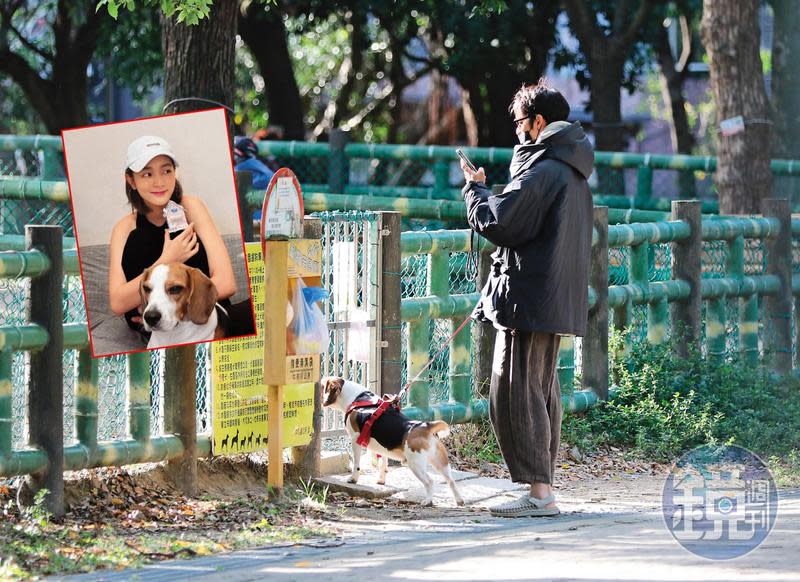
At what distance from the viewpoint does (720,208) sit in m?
13.5

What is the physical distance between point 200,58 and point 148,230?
4.21m

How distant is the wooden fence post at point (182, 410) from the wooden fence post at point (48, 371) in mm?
688

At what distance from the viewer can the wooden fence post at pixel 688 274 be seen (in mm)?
10086

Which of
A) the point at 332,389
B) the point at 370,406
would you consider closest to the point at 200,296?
the point at 332,389

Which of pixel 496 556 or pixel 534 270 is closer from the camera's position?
pixel 496 556

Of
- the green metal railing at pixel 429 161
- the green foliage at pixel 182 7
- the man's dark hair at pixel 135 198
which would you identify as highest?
the green foliage at pixel 182 7

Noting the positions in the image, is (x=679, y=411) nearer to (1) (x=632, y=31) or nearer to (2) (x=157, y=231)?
(2) (x=157, y=231)

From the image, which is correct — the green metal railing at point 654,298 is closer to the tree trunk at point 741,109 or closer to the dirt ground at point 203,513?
the dirt ground at point 203,513

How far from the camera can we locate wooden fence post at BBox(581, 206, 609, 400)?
366 inches

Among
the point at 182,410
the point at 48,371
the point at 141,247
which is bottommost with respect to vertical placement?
the point at 182,410

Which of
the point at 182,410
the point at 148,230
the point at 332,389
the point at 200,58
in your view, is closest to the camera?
the point at 148,230

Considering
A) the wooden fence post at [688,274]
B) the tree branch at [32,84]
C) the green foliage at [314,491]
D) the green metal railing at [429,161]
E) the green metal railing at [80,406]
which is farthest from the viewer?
the tree branch at [32,84]

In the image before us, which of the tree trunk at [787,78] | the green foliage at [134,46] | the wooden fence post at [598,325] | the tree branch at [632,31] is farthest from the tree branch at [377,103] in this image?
the wooden fence post at [598,325]

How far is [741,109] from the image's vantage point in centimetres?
1327
